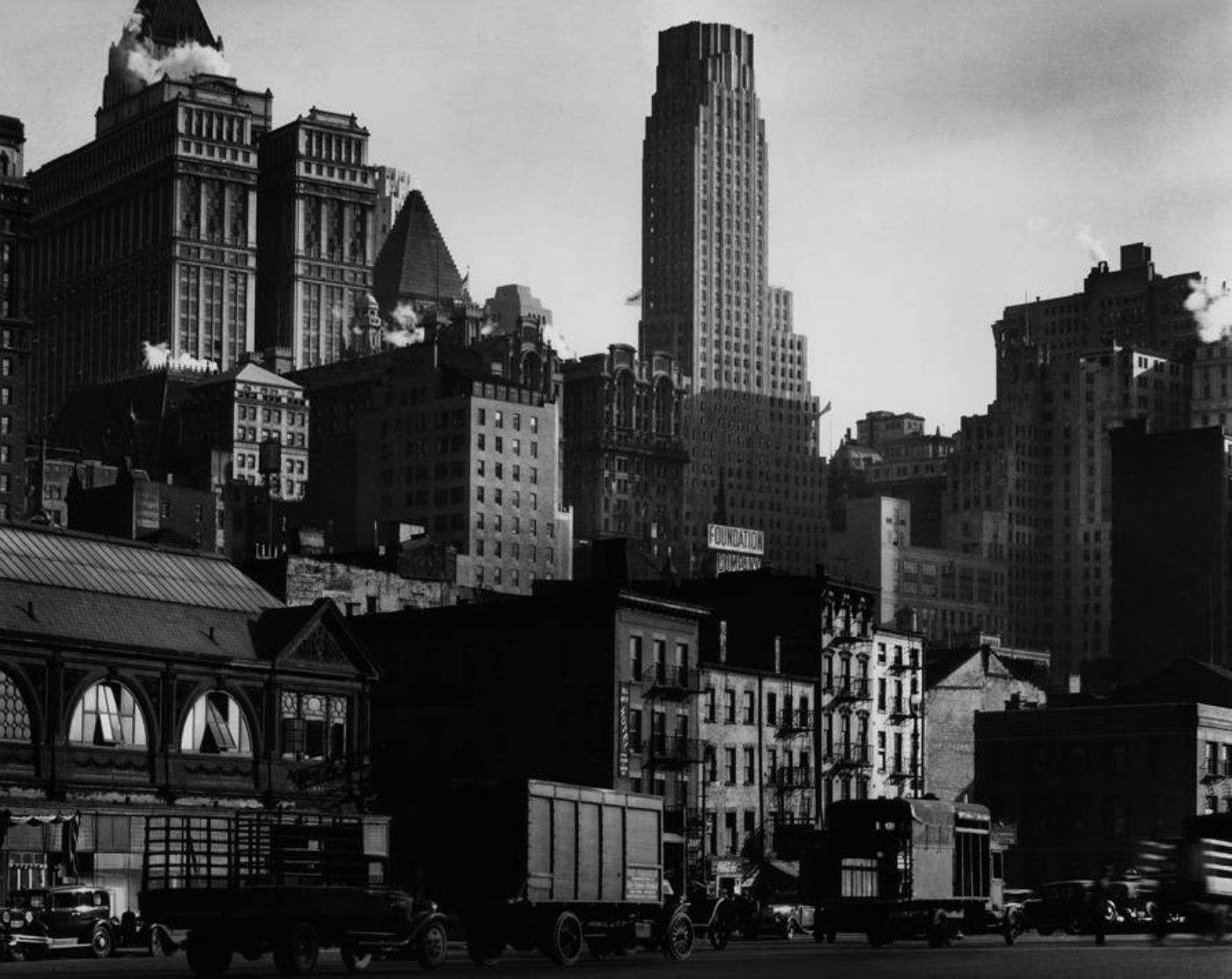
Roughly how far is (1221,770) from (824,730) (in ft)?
99.6

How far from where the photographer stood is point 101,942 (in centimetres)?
6669

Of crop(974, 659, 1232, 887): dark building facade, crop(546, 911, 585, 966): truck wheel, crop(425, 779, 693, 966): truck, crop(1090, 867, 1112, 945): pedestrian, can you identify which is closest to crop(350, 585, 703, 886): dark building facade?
crop(1090, 867, 1112, 945): pedestrian

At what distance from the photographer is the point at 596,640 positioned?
109 metres

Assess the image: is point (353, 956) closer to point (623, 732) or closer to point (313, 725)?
point (313, 725)

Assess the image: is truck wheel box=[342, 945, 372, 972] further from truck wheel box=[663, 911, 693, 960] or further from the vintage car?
the vintage car

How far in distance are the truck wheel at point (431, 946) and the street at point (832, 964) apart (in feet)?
1.19

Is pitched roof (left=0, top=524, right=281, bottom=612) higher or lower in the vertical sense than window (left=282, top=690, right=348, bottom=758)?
higher

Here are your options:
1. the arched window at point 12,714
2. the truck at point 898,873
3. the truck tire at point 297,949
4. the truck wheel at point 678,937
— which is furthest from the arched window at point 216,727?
the truck tire at point 297,949

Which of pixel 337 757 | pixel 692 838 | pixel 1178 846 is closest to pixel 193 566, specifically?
pixel 337 757

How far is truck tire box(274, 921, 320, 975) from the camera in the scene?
51750 mm

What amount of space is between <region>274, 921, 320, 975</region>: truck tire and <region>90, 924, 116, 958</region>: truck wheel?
1510cm

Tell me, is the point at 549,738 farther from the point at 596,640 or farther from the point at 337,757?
the point at 337,757

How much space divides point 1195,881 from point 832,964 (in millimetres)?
12510

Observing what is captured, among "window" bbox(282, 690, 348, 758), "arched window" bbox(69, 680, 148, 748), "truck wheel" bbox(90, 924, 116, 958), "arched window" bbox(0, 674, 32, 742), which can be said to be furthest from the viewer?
"window" bbox(282, 690, 348, 758)
